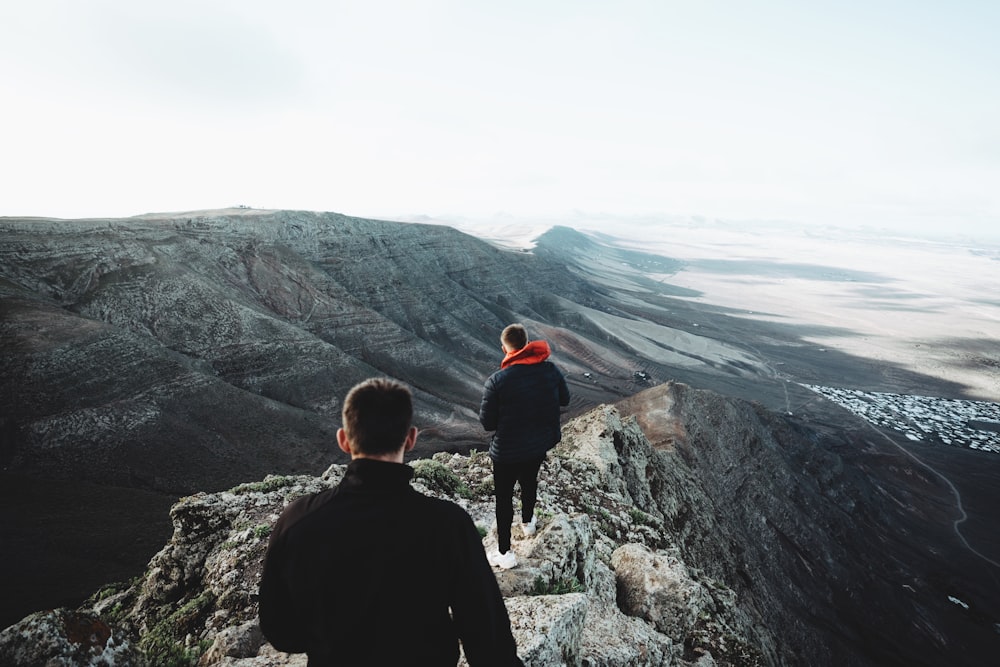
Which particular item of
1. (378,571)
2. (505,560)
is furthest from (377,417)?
(505,560)

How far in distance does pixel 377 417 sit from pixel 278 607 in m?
0.99

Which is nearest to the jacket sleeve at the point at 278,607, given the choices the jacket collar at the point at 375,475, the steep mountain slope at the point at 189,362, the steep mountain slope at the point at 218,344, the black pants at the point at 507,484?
the jacket collar at the point at 375,475

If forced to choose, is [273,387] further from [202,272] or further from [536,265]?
[536,265]

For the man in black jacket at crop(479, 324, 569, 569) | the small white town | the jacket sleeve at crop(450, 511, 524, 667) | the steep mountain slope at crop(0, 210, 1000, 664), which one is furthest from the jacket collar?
the small white town

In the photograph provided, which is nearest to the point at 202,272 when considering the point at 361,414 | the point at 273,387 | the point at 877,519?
the point at 273,387

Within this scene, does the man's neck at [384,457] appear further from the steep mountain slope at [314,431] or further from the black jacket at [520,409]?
the steep mountain slope at [314,431]

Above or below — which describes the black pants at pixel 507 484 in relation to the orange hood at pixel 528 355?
below

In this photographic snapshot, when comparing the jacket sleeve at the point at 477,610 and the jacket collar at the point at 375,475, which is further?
the jacket sleeve at the point at 477,610

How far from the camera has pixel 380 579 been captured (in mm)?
1865

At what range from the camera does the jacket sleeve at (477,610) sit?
2.06 m

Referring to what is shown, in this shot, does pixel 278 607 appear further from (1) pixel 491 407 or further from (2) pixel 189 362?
(2) pixel 189 362

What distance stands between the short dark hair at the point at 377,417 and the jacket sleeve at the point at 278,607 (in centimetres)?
50

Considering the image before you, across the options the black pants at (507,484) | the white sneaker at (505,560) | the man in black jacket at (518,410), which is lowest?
the white sneaker at (505,560)

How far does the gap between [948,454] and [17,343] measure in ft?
273
